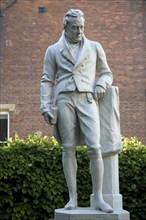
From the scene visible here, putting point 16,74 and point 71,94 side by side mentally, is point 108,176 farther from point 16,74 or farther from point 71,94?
point 16,74

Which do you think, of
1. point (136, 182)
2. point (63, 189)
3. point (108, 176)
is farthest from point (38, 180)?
point (108, 176)

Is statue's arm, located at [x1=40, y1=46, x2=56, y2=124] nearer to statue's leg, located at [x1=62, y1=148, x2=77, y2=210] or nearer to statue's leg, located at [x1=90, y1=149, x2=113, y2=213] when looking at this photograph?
statue's leg, located at [x1=62, y1=148, x2=77, y2=210]

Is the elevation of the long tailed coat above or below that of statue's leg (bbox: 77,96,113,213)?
above

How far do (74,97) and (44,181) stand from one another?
479 cm

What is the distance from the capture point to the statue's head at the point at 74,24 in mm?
5926

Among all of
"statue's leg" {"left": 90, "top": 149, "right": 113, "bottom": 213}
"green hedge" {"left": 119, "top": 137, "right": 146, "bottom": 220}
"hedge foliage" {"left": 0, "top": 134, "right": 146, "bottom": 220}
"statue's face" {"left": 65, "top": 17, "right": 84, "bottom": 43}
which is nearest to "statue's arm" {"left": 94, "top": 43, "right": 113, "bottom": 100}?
"statue's face" {"left": 65, "top": 17, "right": 84, "bottom": 43}

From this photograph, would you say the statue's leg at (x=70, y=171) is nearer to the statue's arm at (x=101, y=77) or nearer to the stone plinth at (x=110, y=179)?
the stone plinth at (x=110, y=179)

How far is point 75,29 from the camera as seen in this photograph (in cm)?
597

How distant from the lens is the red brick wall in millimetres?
15125

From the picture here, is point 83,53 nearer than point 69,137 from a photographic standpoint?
No

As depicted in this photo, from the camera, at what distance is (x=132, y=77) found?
15.4 m

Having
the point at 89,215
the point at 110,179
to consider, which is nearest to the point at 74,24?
the point at 110,179

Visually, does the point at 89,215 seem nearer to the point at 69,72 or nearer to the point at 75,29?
the point at 69,72

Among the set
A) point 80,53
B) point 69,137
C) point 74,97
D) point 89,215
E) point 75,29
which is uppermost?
point 75,29
